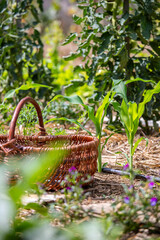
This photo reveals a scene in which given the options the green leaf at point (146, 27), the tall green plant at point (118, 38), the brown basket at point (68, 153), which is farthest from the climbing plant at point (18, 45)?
the brown basket at point (68, 153)

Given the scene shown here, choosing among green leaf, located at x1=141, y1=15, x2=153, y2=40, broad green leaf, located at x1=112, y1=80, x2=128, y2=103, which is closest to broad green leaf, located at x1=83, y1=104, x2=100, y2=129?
broad green leaf, located at x1=112, y1=80, x2=128, y2=103

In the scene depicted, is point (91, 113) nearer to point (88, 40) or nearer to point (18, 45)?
point (88, 40)

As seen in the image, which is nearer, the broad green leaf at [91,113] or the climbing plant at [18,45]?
the broad green leaf at [91,113]

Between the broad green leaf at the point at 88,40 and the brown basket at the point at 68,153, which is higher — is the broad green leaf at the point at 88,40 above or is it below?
above

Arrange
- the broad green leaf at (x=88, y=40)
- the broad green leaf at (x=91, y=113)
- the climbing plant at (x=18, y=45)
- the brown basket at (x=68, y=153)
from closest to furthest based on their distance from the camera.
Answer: the brown basket at (x=68, y=153)
the broad green leaf at (x=91, y=113)
the broad green leaf at (x=88, y=40)
the climbing plant at (x=18, y=45)

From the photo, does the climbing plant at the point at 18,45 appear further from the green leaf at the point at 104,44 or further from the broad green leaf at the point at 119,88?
the broad green leaf at the point at 119,88

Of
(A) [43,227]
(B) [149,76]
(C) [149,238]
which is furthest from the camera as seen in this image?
(B) [149,76]

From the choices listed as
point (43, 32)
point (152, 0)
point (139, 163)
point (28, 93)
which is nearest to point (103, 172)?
point (139, 163)

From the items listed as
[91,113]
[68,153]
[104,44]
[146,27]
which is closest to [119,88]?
[91,113]

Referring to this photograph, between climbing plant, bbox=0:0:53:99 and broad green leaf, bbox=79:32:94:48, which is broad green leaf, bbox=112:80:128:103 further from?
climbing plant, bbox=0:0:53:99

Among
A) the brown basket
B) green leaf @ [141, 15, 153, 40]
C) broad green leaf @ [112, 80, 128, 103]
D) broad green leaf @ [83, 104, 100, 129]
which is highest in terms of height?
green leaf @ [141, 15, 153, 40]

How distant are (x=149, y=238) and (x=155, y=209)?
0.12 meters

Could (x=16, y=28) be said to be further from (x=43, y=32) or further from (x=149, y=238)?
(x=43, y=32)

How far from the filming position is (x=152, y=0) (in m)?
2.65
